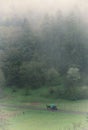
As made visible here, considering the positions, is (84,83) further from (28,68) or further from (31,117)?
(31,117)

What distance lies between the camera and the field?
191 inches

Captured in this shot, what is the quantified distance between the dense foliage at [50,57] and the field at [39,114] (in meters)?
0.50

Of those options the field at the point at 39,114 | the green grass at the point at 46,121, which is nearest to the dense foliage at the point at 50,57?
the field at the point at 39,114

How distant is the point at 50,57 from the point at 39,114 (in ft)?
9.64

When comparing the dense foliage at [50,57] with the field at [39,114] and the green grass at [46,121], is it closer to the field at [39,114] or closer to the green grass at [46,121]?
the field at [39,114]

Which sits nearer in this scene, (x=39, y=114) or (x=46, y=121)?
(x=46, y=121)

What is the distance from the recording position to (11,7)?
10.0m

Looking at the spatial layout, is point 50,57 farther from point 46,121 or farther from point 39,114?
point 46,121

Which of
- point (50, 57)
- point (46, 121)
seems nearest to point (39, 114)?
point (46, 121)

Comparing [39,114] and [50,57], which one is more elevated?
[50,57]

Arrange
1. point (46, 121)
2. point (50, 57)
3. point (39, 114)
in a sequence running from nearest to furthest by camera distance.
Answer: point (46, 121), point (39, 114), point (50, 57)

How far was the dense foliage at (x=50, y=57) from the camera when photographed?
766 cm

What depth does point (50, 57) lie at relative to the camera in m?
8.81

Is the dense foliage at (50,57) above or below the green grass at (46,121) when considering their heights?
above
